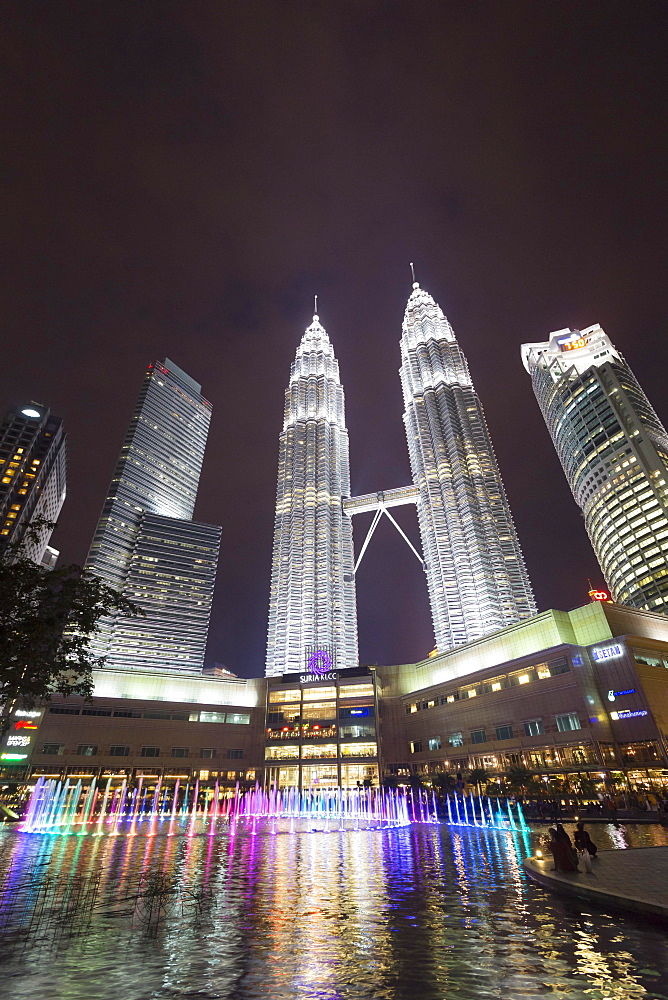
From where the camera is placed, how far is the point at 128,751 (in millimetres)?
102750

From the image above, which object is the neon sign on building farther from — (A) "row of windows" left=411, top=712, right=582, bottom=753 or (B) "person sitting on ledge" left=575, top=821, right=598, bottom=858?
(B) "person sitting on ledge" left=575, top=821, right=598, bottom=858

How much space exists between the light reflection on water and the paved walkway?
1.54ft

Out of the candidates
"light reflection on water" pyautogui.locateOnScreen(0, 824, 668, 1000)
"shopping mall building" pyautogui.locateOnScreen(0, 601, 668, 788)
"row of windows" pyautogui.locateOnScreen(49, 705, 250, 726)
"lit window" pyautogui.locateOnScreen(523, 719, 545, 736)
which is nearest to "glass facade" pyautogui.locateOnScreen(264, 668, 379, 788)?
"shopping mall building" pyautogui.locateOnScreen(0, 601, 668, 788)

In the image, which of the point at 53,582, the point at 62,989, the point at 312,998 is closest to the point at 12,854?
the point at 53,582

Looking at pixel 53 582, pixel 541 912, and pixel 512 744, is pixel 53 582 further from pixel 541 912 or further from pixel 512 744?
A: pixel 512 744

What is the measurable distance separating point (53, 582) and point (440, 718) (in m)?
90.5

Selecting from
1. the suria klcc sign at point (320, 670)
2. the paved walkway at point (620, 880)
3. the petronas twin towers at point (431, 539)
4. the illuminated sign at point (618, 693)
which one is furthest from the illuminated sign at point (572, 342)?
the paved walkway at point (620, 880)

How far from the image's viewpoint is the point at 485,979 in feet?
26.7

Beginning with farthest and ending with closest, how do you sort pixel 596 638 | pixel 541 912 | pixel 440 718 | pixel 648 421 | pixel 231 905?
pixel 648 421, pixel 440 718, pixel 596 638, pixel 231 905, pixel 541 912

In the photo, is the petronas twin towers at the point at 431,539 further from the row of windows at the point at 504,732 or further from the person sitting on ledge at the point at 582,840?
the person sitting on ledge at the point at 582,840

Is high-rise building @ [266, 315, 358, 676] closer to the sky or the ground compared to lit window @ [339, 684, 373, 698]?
closer to the sky

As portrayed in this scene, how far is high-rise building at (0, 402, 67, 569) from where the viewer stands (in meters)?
142

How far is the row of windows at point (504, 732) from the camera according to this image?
222 feet

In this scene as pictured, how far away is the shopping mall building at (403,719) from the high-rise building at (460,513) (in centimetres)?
3977
